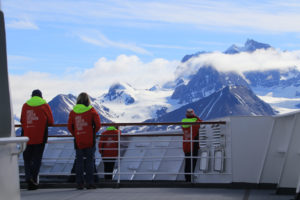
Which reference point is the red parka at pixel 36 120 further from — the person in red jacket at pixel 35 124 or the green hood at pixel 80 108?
the green hood at pixel 80 108

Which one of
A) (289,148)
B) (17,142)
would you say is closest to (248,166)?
(289,148)

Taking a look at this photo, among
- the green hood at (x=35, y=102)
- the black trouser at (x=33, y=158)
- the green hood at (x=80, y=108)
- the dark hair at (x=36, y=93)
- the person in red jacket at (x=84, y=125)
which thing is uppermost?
the dark hair at (x=36, y=93)

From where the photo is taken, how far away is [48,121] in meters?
9.18

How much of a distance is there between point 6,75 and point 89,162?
23.8ft

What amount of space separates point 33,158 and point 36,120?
66 cm

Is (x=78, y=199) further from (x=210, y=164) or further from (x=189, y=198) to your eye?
(x=210, y=164)

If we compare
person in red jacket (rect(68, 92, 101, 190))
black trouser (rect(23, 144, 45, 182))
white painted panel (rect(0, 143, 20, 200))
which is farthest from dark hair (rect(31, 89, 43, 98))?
white painted panel (rect(0, 143, 20, 200))

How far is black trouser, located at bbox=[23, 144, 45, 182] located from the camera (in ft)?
30.1

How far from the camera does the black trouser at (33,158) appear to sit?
9172 millimetres

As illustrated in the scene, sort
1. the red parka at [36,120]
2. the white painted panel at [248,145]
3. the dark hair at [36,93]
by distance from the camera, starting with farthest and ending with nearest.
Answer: the white painted panel at [248,145] → the dark hair at [36,93] → the red parka at [36,120]

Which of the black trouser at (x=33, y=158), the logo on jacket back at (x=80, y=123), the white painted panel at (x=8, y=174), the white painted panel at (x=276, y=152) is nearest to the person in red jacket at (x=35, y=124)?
the black trouser at (x=33, y=158)

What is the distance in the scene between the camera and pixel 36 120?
29.8ft

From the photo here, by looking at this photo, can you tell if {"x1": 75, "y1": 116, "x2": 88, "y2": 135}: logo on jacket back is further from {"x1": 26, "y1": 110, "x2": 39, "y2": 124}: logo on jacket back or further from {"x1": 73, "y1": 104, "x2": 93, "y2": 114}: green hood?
{"x1": 26, "y1": 110, "x2": 39, "y2": 124}: logo on jacket back

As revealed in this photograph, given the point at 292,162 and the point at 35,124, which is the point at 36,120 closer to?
the point at 35,124
